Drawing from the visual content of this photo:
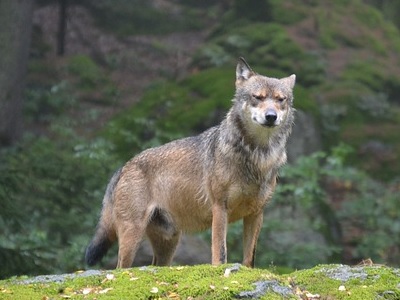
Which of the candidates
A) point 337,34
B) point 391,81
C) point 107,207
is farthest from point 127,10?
point 107,207

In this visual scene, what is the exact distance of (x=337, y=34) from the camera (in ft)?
72.4

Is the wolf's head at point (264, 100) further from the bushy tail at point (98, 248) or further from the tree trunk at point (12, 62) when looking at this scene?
the tree trunk at point (12, 62)

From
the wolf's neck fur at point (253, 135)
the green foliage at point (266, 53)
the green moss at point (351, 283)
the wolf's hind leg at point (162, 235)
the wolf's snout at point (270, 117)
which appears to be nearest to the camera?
the green moss at point (351, 283)

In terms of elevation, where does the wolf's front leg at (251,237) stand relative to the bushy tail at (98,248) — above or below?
above

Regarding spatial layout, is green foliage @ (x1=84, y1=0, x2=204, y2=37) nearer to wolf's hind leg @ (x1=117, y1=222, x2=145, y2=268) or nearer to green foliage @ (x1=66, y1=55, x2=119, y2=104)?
green foliage @ (x1=66, y1=55, x2=119, y2=104)

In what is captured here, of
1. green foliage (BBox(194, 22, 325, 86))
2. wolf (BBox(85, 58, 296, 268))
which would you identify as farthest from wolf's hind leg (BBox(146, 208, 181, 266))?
green foliage (BBox(194, 22, 325, 86))

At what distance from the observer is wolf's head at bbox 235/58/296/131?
754 cm

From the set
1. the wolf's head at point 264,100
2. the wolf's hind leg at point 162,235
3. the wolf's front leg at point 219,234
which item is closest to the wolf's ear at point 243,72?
the wolf's head at point 264,100

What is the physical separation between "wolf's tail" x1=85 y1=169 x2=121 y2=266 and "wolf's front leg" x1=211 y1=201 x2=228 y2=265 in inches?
57.9

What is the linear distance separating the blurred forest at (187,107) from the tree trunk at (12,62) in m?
0.03

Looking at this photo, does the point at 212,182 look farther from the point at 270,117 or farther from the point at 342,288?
the point at 342,288

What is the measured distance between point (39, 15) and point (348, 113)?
9.16 metres

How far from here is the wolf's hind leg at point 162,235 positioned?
847 centimetres

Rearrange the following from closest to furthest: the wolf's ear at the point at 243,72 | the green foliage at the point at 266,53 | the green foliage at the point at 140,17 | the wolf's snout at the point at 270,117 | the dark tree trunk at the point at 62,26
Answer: the wolf's snout at the point at 270,117 < the wolf's ear at the point at 243,72 < the green foliage at the point at 266,53 < the dark tree trunk at the point at 62,26 < the green foliage at the point at 140,17
